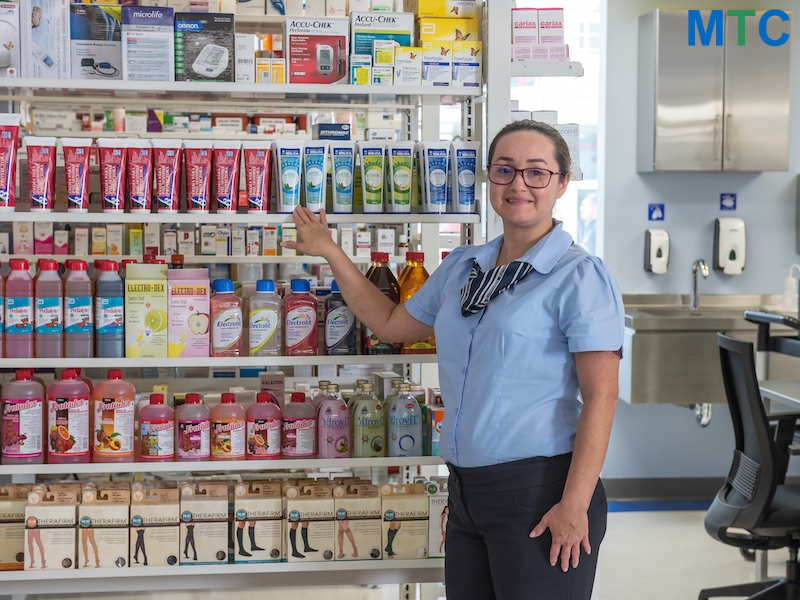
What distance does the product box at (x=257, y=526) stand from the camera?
280cm

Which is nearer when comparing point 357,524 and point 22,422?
point 22,422

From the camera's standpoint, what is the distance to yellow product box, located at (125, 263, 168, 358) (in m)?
2.71

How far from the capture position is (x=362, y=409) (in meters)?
2.85

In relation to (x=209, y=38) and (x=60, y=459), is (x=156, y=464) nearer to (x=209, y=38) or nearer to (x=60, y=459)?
(x=60, y=459)

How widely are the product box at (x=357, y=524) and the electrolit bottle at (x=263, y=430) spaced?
238 mm

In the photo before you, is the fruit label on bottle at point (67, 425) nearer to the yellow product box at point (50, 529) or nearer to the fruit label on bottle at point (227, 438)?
the yellow product box at point (50, 529)

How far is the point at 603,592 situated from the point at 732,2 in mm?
3752

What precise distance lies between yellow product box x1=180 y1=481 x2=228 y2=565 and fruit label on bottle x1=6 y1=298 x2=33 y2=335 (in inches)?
25.8

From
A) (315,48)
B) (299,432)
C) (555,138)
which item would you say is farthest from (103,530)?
(555,138)

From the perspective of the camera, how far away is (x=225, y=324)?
108 inches

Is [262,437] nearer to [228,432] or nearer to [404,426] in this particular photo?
[228,432]

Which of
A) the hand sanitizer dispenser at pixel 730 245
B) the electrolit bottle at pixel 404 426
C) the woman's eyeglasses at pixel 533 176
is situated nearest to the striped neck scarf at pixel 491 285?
the woman's eyeglasses at pixel 533 176

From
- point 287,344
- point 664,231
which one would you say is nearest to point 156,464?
point 287,344

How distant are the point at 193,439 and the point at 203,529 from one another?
0.27 m
